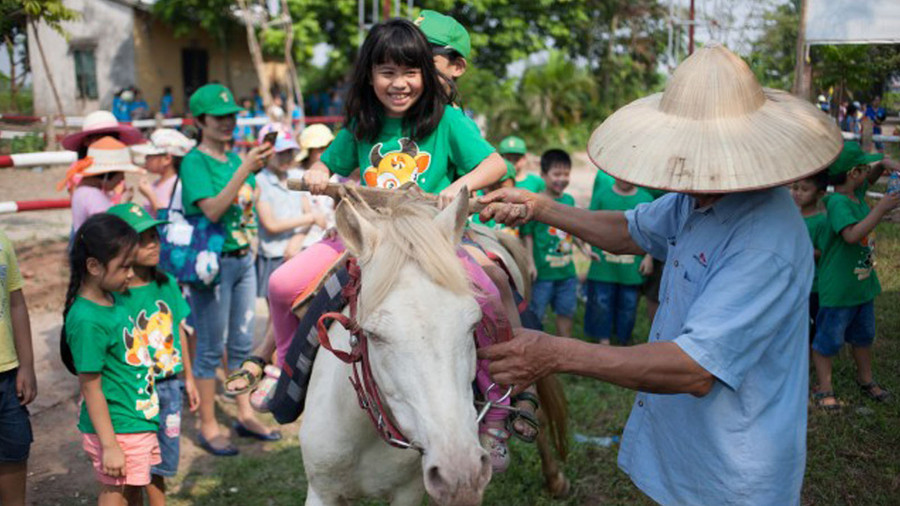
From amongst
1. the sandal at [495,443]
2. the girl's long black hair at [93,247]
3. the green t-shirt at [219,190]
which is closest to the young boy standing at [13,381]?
the girl's long black hair at [93,247]

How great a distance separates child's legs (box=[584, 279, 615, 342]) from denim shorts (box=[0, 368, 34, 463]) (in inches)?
192

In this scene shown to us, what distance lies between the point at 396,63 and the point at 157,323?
1775 mm

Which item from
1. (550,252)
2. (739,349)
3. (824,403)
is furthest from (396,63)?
(550,252)

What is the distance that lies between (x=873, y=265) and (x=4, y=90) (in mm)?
7177

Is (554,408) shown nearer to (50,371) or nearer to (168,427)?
(168,427)

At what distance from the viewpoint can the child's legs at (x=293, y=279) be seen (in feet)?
9.78

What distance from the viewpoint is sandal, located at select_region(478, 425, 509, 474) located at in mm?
2182

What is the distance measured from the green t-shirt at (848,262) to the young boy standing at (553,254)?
2363 mm

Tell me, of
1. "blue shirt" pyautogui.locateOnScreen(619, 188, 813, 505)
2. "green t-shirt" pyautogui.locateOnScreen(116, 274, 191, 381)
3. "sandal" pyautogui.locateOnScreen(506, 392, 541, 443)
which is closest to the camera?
"blue shirt" pyautogui.locateOnScreen(619, 188, 813, 505)

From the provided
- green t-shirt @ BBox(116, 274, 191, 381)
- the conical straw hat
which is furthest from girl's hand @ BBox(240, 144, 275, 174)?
the conical straw hat

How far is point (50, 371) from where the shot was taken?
19.7ft

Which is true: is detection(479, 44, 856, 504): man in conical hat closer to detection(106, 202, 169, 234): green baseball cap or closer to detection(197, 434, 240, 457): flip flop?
detection(106, 202, 169, 234): green baseball cap

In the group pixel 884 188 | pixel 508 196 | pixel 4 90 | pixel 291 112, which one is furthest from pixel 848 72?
pixel 291 112

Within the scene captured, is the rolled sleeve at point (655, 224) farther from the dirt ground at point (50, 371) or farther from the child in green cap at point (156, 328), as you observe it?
the dirt ground at point (50, 371)
